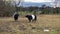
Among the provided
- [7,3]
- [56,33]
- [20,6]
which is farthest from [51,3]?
[56,33]

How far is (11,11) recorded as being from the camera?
94.5 feet

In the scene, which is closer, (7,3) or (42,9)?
(7,3)

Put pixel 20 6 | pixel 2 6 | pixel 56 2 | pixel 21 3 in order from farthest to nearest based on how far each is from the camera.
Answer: pixel 56 2, pixel 21 3, pixel 20 6, pixel 2 6

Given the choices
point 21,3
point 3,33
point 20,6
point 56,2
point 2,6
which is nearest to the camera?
point 3,33

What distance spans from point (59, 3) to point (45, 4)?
13.3 ft

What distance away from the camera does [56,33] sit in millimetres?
12109

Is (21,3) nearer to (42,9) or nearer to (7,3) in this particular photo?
(42,9)

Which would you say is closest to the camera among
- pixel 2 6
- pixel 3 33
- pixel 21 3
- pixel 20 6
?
pixel 3 33

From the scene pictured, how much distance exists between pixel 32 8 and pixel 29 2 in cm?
304

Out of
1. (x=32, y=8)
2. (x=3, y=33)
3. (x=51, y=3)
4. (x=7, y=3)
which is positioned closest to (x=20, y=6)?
(x=32, y=8)

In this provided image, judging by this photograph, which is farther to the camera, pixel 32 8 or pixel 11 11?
pixel 32 8

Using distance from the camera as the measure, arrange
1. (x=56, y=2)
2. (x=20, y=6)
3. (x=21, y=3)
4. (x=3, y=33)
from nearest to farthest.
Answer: (x=3, y=33) → (x=20, y=6) → (x=21, y=3) → (x=56, y=2)

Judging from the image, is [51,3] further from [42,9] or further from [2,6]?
[2,6]

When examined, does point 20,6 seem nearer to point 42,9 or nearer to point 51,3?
point 42,9
